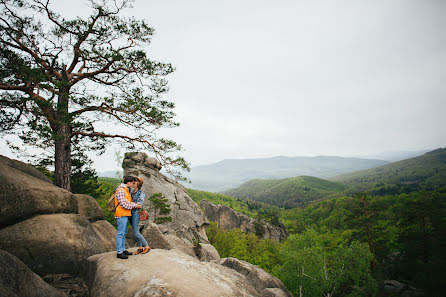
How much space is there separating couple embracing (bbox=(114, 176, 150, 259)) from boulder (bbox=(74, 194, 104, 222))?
17.8ft

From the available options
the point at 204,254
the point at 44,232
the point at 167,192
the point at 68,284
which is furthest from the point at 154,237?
the point at 167,192

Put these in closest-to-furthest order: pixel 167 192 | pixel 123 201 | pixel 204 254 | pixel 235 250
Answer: pixel 123 201 → pixel 204 254 → pixel 167 192 → pixel 235 250

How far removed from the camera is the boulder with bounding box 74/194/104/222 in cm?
1020

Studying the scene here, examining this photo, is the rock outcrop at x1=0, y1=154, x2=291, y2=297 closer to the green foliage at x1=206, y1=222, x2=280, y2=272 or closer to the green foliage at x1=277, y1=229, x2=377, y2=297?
the green foliage at x1=277, y1=229, x2=377, y2=297

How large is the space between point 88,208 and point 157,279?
7968 millimetres

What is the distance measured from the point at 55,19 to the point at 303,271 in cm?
3138

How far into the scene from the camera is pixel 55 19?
1070cm

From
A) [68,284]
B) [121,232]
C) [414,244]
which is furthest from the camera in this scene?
[414,244]

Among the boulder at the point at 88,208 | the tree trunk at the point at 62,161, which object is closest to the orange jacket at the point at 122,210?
the boulder at the point at 88,208

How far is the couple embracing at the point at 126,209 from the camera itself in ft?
19.9

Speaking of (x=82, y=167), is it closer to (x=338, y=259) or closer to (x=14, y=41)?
(x=14, y=41)

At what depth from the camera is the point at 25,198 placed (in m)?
7.23

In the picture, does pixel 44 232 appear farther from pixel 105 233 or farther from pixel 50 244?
pixel 105 233

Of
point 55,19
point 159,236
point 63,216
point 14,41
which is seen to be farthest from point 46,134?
point 159,236
